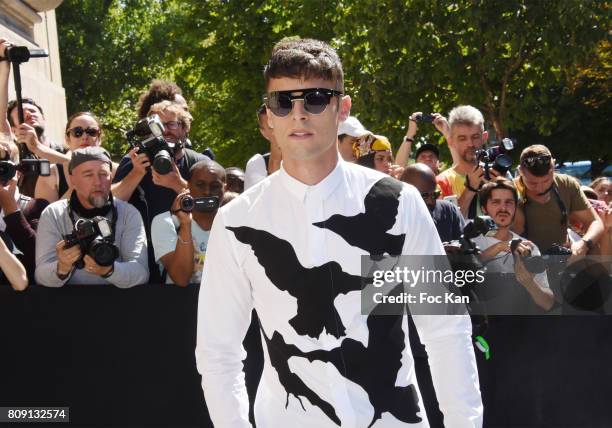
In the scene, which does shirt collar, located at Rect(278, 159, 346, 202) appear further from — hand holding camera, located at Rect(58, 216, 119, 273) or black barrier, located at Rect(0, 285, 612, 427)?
black barrier, located at Rect(0, 285, 612, 427)

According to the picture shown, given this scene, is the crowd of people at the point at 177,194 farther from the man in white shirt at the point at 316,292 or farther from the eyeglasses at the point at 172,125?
the man in white shirt at the point at 316,292

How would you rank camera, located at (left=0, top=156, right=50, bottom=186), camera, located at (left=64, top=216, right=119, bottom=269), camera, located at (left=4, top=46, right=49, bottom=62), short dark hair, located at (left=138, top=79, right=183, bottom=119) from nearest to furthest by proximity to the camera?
camera, located at (left=64, top=216, right=119, bottom=269) < camera, located at (left=0, top=156, right=50, bottom=186) < camera, located at (left=4, top=46, right=49, bottom=62) < short dark hair, located at (left=138, top=79, right=183, bottom=119)

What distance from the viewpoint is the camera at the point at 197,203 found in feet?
17.2

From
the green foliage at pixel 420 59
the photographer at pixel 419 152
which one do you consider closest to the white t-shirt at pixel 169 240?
the photographer at pixel 419 152

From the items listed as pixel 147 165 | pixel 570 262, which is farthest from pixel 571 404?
pixel 147 165

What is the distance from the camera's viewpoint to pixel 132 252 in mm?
5402

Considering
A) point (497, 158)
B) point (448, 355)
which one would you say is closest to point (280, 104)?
point (448, 355)

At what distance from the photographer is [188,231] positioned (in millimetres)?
5320

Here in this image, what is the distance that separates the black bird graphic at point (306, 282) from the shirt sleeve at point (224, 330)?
0.09 metres

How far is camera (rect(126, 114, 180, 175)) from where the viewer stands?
5.64m

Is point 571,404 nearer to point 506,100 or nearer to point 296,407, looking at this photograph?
point 296,407

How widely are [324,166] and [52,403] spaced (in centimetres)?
333

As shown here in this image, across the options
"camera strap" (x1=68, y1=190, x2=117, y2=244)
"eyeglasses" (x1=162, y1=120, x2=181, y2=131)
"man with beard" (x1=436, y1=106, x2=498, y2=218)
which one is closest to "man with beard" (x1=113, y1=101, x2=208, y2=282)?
"eyeglasses" (x1=162, y1=120, x2=181, y2=131)

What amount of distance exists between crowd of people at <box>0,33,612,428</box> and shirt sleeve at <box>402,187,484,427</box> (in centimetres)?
1
